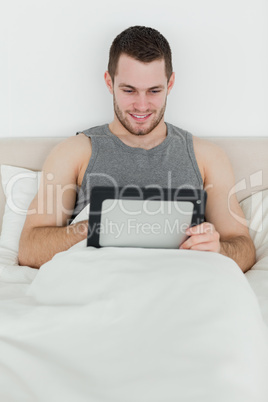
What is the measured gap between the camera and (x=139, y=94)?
4.84 ft

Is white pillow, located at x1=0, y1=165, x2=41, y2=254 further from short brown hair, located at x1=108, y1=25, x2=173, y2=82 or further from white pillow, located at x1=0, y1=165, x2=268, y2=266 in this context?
short brown hair, located at x1=108, y1=25, x2=173, y2=82

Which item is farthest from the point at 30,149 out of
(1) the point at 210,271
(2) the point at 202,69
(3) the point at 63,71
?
(1) the point at 210,271

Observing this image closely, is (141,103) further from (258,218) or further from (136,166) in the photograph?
(258,218)

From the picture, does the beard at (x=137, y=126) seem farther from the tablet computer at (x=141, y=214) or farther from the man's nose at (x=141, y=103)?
the tablet computer at (x=141, y=214)

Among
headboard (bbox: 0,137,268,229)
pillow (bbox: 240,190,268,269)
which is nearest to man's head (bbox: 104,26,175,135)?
headboard (bbox: 0,137,268,229)

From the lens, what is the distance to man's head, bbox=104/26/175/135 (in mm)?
1448

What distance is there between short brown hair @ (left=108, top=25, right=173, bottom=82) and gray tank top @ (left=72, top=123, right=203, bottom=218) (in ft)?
0.83

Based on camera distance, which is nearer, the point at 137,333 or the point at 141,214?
the point at 137,333

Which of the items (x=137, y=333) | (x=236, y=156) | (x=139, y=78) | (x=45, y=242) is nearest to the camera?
(x=137, y=333)

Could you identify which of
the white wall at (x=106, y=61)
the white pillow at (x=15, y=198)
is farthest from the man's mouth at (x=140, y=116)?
the white pillow at (x=15, y=198)

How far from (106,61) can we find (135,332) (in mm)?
1255

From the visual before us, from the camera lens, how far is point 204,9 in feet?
5.64

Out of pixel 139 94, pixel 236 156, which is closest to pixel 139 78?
pixel 139 94

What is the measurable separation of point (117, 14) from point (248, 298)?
130 cm
